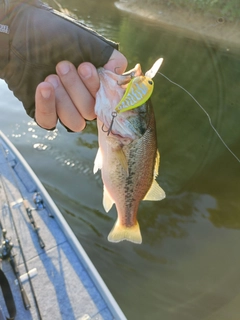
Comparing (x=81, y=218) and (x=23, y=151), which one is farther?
(x=23, y=151)

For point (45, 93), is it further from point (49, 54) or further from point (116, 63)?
point (116, 63)

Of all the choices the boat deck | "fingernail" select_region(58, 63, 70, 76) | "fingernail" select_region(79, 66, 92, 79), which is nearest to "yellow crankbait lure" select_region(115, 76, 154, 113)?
"fingernail" select_region(79, 66, 92, 79)

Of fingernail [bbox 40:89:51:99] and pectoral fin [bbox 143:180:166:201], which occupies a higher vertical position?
fingernail [bbox 40:89:51:99]

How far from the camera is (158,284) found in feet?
16.0

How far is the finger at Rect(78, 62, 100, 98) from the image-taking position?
5.07ft

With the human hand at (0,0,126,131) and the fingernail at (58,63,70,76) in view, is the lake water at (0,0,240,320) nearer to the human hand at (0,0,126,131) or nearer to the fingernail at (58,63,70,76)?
the human hand at (0,0,126,131)

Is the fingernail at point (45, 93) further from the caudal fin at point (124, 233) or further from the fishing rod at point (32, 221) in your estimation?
the fishing rod at point (32, 221)

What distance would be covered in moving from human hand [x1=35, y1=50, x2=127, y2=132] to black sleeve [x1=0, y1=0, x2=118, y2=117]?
0.15ft

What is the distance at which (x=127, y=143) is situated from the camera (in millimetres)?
1924

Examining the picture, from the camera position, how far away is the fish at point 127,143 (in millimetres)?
1625

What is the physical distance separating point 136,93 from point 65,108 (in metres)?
0.41

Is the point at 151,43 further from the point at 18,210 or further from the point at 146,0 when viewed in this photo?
the point at 18,210

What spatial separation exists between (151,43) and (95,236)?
1323 cm

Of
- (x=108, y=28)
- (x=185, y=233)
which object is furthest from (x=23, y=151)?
(x=108, y=28)
